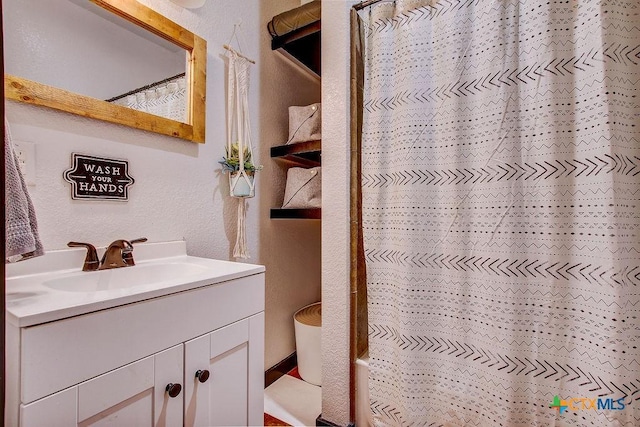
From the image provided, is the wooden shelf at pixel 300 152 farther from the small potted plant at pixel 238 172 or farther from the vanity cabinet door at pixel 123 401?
the vanity cabinet door at pixel 123 401

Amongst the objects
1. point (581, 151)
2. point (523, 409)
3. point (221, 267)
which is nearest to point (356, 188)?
point (221, 267)

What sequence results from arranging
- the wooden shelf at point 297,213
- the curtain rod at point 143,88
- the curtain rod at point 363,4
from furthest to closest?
the wooden shelf at point 297,213
the curtain rod at point 363,4
the curtain rod at point 143,88

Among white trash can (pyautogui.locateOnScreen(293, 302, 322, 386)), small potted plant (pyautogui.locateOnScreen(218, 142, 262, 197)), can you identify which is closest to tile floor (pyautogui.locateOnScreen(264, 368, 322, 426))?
white trash can (pyautogui.locateOnScreen(293, 302, 322, 386))

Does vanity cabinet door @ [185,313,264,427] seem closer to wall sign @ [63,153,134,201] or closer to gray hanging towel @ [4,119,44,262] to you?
gray hanging towel @ [4,119,44,262]

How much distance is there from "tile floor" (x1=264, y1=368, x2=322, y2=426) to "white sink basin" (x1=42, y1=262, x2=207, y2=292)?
0.85 metres

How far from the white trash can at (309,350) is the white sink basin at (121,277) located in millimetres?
834

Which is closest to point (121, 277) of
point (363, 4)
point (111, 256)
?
point (111, 256)

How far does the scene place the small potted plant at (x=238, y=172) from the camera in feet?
4.61

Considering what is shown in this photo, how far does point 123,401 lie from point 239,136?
3.66 feet

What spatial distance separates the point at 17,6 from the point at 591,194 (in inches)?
69.5

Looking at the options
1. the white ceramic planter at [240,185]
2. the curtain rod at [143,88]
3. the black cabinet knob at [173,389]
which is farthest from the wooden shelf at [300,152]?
the black cabinet knob at [173,389]

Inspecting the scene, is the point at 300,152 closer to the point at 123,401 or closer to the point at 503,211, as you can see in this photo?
the point at 503,211

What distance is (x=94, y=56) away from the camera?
40.6 inches

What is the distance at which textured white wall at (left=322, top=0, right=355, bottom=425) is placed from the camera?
1.31 m
